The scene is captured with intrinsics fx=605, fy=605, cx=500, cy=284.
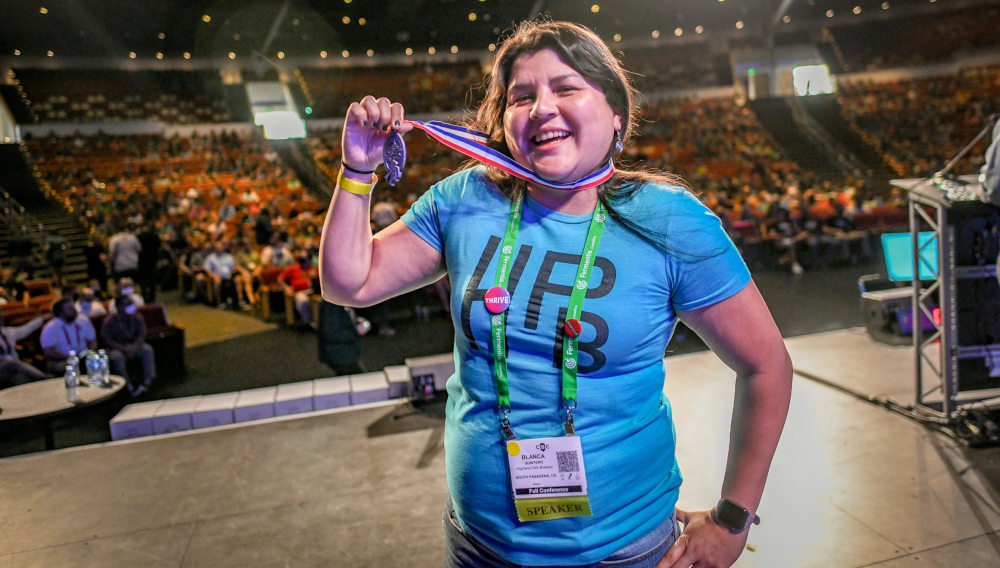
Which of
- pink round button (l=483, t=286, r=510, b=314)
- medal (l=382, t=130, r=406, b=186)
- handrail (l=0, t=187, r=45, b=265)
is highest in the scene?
handrail (l=0, t=187, r=45, b=265)

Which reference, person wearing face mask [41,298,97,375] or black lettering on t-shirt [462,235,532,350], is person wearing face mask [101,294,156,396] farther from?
black lettering on t-shirt [462,235,532,350]

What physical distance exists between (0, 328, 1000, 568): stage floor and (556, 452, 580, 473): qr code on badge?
204cm

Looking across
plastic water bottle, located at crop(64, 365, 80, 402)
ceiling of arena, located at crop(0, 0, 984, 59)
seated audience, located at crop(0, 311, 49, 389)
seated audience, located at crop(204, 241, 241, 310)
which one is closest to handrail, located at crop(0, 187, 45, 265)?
seated audience, located at crop(204, 241, 241, 310)

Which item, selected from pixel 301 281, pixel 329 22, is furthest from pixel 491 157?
pixel 329 22


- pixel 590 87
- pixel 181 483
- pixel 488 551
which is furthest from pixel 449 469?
pixel 181 483

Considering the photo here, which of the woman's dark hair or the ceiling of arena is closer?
the woman's dark hair

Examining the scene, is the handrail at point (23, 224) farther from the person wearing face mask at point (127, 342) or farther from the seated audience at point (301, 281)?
the person wearing face mask at point (127, 342)

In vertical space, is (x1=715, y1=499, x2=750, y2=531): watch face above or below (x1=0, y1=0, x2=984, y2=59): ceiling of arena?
below

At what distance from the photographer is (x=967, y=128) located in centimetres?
2003

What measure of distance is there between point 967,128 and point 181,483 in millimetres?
24707

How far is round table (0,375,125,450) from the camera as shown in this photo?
12.8ft

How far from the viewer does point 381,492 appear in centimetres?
345

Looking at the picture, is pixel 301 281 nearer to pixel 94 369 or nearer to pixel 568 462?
pixel 94 369

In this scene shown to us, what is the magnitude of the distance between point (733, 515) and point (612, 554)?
22 cm
